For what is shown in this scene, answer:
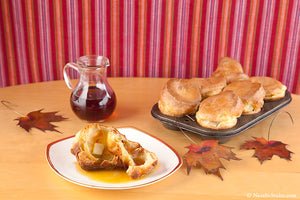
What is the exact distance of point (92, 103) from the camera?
1122mm

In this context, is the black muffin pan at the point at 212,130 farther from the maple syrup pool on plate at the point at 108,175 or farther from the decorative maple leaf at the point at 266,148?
the maple syrup pool on plate at the point at 108,175

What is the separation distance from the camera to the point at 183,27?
1933 mm

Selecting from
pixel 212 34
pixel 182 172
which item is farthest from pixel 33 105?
pixel 212 34

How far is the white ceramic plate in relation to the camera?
797mm

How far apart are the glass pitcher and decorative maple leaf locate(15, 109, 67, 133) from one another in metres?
0.10

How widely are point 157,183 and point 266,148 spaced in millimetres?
378

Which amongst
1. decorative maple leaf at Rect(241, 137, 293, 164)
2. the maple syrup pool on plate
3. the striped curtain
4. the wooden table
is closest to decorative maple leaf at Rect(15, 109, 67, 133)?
the wooden table

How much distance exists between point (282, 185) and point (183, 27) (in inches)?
50.0

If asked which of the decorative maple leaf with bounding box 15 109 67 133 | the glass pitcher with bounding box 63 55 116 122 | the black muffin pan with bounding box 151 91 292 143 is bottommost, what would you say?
the decorative maple leaf with bounding box 15 109 67 133

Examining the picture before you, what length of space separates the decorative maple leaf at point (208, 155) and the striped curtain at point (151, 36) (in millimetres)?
1068

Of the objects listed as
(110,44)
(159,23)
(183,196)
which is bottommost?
(183,196)

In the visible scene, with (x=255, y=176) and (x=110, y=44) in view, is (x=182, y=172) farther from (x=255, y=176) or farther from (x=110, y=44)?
(x=110, y=44)

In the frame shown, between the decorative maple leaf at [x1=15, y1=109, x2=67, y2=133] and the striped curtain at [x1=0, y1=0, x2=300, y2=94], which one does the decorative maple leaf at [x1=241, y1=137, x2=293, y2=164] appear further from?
the striped curtain at [x1=0, y1=0, x2=300, y2=94]

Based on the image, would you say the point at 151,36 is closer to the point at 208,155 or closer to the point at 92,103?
the point at 92,103
